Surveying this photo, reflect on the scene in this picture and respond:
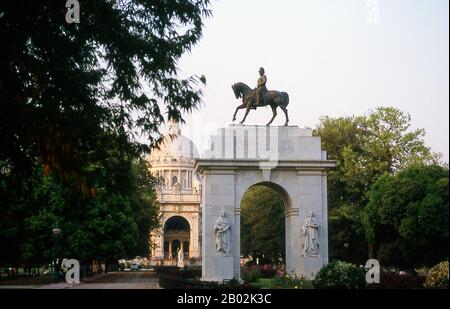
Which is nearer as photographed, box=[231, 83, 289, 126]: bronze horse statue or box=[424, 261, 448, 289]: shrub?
box=[424, 261, 448, 289]: shrub

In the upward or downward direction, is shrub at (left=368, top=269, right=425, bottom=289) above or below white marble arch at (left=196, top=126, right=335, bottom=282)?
below

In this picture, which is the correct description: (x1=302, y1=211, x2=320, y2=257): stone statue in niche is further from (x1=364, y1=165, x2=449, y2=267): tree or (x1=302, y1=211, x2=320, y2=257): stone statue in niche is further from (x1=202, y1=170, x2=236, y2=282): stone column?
(x1=364, y1=165, x2=449, y2=267): tree

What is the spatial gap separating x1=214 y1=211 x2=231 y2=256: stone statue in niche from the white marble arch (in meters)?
0.40

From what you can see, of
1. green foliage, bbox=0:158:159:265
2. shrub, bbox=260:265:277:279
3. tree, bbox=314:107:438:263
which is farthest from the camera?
tree, bbox=314:107:438:263

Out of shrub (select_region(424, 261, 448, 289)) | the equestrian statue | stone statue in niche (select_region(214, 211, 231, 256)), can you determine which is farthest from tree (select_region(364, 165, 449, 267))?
shrub (select_region(424, 261, 448, 289))

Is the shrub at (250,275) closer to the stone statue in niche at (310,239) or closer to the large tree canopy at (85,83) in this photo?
the stone statue in niche at (310,239)

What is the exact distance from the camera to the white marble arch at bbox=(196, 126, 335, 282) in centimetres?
3231

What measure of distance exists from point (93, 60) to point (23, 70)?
6.99ft

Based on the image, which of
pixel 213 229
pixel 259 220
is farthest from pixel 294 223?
pixel 259 220

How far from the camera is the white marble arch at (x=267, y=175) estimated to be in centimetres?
3231

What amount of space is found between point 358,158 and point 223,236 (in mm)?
22316

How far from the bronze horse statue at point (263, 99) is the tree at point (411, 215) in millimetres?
12141

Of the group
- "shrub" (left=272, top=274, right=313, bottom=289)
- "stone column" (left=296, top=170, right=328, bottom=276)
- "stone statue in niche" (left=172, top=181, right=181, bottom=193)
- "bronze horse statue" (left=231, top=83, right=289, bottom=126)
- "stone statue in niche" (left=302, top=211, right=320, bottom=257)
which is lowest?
"shrub" (left=272, top=274, right=313, bottom=289)

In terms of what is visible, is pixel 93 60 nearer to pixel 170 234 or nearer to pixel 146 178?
pixel 146 178
